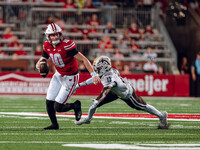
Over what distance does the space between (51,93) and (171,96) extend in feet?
42.2

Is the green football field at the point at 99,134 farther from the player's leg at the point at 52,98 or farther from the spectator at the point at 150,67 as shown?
the spectator at the point at 150,67

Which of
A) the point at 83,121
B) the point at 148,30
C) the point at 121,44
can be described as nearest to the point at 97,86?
the point at 121,44

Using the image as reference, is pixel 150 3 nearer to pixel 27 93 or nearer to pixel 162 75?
pixel 162 75

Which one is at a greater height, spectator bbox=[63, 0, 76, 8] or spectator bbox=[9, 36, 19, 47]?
spectator bbox=[63, 0, 76, 8]

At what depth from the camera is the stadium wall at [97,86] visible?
805 inches

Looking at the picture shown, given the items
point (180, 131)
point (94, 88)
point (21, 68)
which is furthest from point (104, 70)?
point (21, 68)

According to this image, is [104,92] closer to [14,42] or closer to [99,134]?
[99,134]

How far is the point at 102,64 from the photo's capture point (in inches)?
369

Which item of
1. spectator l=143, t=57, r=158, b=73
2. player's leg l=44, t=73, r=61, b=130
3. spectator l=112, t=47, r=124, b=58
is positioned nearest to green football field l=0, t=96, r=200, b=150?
player's leg l=44, t=73, r=61, b=130

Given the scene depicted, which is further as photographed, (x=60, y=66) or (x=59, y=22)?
(x=59, y=22)

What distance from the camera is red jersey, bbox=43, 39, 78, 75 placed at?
29.1 feet

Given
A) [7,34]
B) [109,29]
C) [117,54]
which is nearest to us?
[117,54]

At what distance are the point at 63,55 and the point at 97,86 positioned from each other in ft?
38.5

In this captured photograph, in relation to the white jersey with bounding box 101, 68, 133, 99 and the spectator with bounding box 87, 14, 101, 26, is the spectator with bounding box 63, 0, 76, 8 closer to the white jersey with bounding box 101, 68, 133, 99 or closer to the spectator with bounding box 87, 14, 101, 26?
the spectator with bounding box 87, 14, 101, 26
